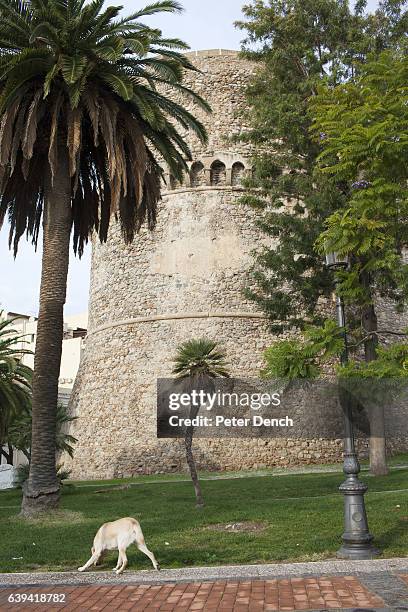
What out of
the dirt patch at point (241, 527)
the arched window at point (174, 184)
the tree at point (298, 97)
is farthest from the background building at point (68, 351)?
the dirt patch at point (241, 527)

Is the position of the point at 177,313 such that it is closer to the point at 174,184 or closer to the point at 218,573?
the point at 174,184

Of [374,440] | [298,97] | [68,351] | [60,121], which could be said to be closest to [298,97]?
[298,97]

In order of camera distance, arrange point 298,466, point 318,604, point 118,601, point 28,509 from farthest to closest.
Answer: point 298,466, point 28,509, point 118,601, point 318,604

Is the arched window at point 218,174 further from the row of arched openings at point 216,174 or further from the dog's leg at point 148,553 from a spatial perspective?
the dog's leg at point 148,553

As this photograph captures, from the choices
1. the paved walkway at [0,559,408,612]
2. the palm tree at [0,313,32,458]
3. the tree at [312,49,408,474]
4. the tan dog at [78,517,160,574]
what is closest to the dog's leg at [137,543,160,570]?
the tan dog at [78,517,160,574]

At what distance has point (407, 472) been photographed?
52.0ft

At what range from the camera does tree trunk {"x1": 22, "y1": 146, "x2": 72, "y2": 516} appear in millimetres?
11625

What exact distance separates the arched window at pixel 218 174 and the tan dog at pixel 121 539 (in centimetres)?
2127

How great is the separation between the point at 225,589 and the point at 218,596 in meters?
0.26

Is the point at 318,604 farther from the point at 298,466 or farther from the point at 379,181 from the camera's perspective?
the point at 298,466

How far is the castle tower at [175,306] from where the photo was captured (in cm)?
2366

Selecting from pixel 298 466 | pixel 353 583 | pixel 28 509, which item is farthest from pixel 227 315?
pixel 353 583

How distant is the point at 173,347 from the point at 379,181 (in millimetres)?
17266

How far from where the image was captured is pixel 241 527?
929 cm
